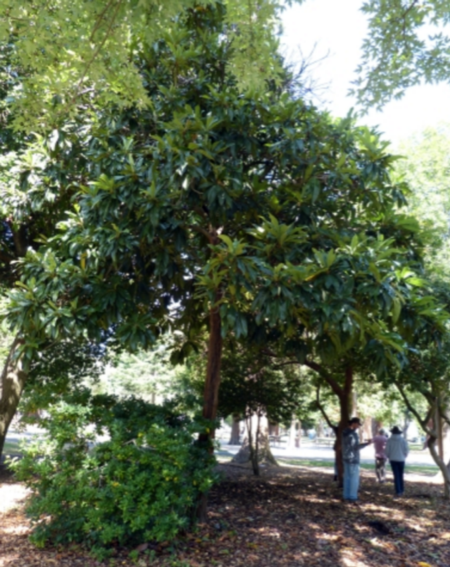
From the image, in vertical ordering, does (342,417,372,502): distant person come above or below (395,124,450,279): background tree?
below

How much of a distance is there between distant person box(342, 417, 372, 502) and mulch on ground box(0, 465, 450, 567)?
241mm

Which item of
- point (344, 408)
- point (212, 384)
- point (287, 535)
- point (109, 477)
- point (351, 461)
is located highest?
point (344, 408)

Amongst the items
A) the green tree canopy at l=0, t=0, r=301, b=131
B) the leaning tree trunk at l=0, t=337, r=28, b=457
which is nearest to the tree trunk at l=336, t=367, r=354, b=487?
the leaning tree trunk at l=0, t=337, r=28, b=457

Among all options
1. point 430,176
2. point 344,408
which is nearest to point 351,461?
point 344,408

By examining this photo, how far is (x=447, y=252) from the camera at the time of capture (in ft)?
47.6

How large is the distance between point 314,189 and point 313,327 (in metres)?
1.70

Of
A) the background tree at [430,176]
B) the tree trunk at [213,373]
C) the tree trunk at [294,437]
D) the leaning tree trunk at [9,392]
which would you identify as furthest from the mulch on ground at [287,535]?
the tree trunk at [294,437]

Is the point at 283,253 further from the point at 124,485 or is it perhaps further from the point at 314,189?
the point at 124,485

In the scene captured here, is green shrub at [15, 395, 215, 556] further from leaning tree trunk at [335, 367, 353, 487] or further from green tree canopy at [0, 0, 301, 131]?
leaning tree trunk at [335, 367, 353, 487]

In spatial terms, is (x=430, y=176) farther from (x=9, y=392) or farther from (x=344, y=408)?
(x=9, y=392)

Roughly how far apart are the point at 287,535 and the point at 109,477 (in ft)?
8.88

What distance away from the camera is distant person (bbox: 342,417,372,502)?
1024cm

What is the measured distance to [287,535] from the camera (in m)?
7.77

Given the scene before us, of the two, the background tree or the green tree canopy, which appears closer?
the green tree canopy
